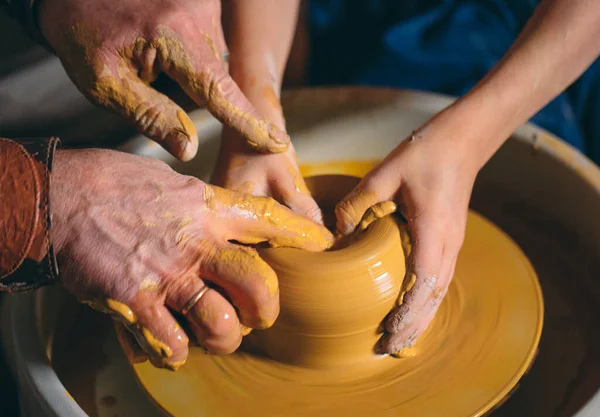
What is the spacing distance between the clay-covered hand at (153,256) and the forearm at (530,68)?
1.64 ft

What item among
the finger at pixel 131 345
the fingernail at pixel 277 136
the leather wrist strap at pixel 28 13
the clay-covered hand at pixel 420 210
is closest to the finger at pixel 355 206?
the clay-covered hand at pixel 420 210

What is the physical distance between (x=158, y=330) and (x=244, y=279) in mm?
138

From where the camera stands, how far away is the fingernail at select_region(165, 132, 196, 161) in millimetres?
983

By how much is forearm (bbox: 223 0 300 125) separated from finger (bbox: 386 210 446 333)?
39 cm

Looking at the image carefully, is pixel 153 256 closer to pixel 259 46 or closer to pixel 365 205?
pixel 365 205

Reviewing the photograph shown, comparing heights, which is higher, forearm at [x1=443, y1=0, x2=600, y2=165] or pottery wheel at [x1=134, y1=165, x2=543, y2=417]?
forearm at [x1=443, y1=0, x2=600, y2=165]

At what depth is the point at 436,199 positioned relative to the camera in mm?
1074

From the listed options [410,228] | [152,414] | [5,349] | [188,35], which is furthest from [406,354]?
[5,349]

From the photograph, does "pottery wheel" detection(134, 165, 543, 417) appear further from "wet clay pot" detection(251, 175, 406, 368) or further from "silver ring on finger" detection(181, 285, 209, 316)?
"silver ring on finger" detection(181, 285, 209, 316)

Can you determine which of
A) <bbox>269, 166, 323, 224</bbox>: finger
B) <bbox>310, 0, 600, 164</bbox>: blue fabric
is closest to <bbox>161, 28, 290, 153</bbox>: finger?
<bbox>269, 166, 323, 224</bbox>: finger

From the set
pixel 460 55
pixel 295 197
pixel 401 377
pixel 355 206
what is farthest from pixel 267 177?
pixel 460 55

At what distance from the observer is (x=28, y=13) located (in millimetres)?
1200

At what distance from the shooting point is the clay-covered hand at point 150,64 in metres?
1.01

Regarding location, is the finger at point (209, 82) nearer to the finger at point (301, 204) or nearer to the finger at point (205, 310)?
the finger at point (301, 204)
